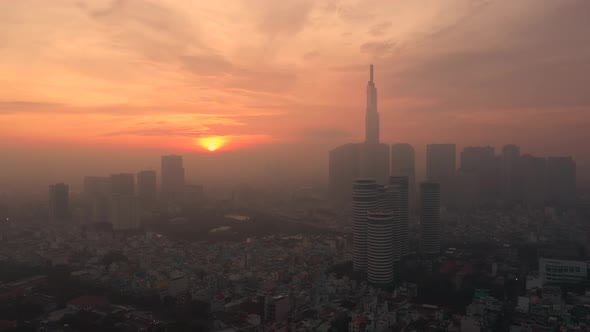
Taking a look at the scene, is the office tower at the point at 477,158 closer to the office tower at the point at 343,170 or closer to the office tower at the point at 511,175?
the office tower at the point at 511,175

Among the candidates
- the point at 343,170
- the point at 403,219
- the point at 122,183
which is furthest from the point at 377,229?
the point at 122,183

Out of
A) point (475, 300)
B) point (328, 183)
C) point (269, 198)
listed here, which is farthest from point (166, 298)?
point (328, 183)

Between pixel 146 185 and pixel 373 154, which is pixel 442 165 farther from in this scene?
pixel 146 185

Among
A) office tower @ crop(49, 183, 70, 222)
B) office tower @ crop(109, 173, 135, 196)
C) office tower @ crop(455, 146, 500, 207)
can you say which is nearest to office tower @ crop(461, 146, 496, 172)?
office tower @ crop(455, 146, 500, 207)

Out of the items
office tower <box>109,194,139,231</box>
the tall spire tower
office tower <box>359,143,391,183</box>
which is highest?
the tall spire tower

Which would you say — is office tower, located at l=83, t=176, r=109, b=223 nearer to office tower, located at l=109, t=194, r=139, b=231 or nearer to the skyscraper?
office tower, located at l=109, t=194, r=139, b=231

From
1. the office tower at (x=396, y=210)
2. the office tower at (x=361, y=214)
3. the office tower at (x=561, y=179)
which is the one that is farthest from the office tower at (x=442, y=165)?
the office tower at (x=361, y=214)
